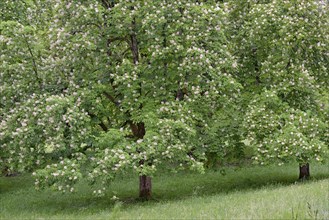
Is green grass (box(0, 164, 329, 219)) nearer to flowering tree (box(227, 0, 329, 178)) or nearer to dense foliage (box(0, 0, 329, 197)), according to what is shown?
dense foliage (box(0, 0, 329, 197))

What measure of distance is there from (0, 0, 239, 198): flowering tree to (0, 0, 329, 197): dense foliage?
0.16ft

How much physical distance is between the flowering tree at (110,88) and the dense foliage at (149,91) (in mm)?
48

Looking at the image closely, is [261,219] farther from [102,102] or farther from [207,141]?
[102,102]

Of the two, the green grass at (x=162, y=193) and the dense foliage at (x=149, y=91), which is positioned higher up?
the dense foliage at (x=149, y=91)

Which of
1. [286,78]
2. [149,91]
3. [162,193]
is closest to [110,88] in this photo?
[149,91]

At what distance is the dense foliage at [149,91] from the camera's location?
1544cm

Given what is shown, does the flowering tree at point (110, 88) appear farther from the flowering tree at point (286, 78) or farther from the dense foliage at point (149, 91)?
the flowering tree at point (286, 78)

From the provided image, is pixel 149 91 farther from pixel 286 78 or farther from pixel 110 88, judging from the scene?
pixel 286 78

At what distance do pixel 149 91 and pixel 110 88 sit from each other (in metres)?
1.75

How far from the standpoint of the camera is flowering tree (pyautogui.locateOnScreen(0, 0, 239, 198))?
15273mm

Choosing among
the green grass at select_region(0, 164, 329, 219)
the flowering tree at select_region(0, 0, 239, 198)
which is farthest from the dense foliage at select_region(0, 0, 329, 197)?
the green grass at select_region(0, 164, 329, 219)

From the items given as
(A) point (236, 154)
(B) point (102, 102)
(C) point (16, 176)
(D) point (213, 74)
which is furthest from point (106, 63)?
(C) point (16, 176)

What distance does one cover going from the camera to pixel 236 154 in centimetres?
2023

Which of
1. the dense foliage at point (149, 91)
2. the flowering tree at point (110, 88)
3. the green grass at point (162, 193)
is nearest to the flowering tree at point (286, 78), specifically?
the dense foliage at point (149, 91)
